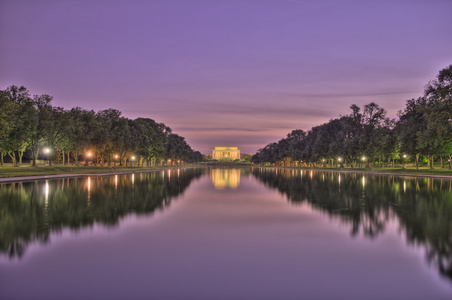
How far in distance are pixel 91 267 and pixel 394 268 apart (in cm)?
710

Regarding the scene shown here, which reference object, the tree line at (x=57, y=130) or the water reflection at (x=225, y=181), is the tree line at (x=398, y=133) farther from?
the tree line at (x=57, y=130)

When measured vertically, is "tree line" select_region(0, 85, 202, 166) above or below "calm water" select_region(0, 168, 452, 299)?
above

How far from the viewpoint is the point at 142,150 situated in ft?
299

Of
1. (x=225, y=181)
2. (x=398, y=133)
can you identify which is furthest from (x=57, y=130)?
(x=398, y=133)

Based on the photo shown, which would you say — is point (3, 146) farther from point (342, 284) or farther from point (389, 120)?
point (389, 120)

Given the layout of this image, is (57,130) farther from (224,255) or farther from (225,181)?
(224,255)

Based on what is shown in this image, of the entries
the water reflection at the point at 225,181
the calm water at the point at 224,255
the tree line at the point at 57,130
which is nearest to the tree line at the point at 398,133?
the water reflection at the point at 225,181

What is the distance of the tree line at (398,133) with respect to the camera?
50.3 m

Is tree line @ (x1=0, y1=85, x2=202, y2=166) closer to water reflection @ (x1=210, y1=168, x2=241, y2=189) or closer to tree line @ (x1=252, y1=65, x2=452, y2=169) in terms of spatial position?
water reflection @ (x1=210, y1=168, x2=241, y2=189)

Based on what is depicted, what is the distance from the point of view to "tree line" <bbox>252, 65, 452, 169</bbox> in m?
50.3

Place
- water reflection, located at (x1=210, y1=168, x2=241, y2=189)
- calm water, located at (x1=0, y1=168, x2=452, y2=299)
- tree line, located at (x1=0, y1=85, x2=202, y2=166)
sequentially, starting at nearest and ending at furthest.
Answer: calm water, located at (x1=0, y1=168, x2=452, y2=299) → water reflection, located at (x1=210, y1=168, x2=241, y2=189) → tree line, located at (x1=0, y1=85, x2=202, y2=166)

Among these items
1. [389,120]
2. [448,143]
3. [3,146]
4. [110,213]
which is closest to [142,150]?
[3,146]

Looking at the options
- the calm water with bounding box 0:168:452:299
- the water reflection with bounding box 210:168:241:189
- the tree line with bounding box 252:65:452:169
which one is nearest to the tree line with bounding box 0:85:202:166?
the water reflection with bounding box 210:168:241:189

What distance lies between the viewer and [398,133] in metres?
77.4
